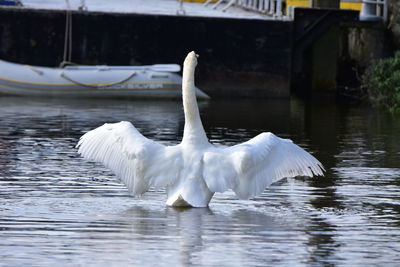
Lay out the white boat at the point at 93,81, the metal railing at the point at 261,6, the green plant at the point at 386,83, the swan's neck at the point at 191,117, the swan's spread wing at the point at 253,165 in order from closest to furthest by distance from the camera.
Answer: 1. the swan's spread wing at the point at 253,165
2. the swan's neck at the point at 191,117
3. the green plant at the point at 386,83
4. the white boat at the point at 93,81
5. the metal railing at the point at 261,6

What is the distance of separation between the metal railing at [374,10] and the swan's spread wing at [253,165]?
18.6 meters

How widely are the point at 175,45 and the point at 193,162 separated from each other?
1917 cm

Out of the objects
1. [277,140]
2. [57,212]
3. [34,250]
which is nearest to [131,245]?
[34,250]

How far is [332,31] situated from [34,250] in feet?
75.8

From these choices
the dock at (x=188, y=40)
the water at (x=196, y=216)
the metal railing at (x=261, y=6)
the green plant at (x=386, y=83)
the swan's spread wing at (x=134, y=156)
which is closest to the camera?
the water at (x=196, y=216)

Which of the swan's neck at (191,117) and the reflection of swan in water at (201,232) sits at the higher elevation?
the swan's neck at (191,117)

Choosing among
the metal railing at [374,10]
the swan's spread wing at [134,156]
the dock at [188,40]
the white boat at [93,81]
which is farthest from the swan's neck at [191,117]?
the metal railing at [374,10]

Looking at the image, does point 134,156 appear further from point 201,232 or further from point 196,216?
point 201,232

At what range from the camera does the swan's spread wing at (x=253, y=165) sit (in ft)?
36.5

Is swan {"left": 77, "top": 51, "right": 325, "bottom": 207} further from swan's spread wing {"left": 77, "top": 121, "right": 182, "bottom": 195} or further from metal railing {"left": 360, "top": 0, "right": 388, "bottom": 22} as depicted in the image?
metal railing {"left": 360, "top": 0, "right": 388, "bottom": 22}

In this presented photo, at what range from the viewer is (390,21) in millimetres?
29641

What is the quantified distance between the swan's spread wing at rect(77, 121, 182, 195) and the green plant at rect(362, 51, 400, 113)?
1366 centimetres

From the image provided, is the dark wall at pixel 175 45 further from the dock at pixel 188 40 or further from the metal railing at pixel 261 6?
the metal railing at pixel 261 6

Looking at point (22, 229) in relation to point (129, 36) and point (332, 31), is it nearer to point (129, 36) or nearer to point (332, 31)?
point (129, 36)
